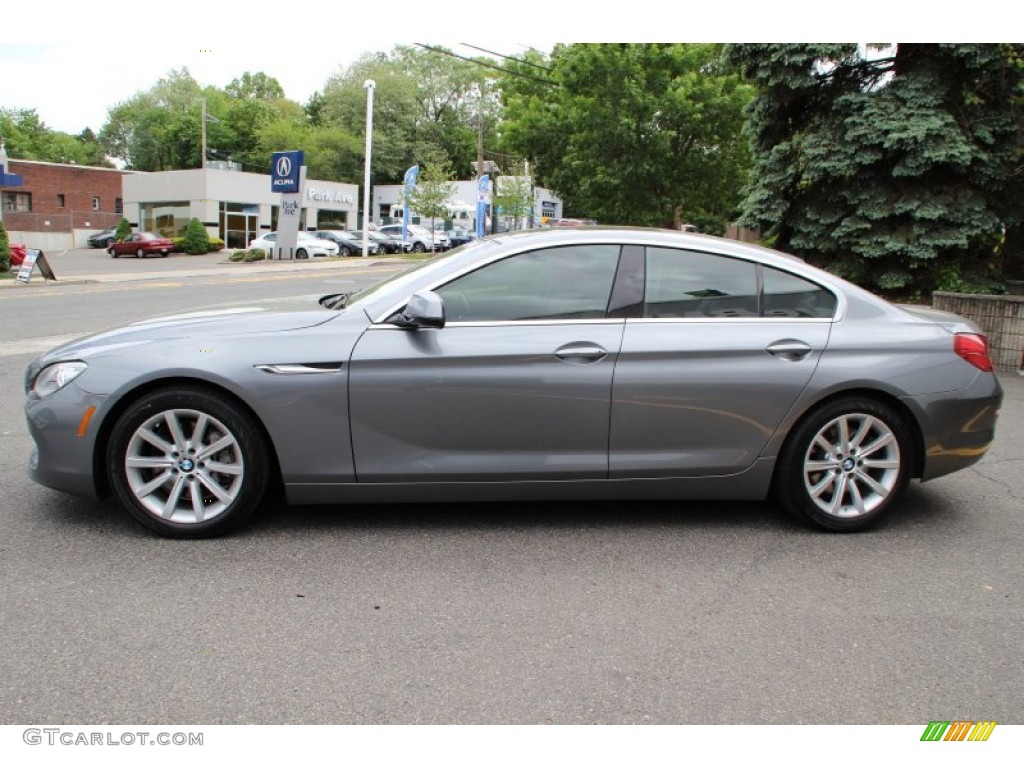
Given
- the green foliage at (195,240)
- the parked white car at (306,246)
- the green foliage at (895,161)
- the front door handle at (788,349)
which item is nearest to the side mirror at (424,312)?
the front door handle at (788,349)

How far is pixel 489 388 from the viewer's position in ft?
14.0

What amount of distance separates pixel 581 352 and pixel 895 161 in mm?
11003

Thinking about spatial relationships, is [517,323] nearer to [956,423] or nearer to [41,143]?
[956,423]

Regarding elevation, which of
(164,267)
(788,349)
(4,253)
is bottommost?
(164,267)

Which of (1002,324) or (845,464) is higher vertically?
(1002,324)

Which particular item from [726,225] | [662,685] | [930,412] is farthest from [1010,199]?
[726,225]

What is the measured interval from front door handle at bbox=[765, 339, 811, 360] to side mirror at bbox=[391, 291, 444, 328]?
167cm

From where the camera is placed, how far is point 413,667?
312cm

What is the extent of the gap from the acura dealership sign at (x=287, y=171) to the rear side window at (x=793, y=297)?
35.7 m

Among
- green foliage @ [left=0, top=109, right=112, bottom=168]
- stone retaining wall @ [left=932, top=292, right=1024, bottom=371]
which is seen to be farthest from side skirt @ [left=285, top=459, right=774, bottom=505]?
green foliage @ [left=0, top=109, right=112, bottom=168]

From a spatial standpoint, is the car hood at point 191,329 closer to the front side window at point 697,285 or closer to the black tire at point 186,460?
the black tire at point 186,460

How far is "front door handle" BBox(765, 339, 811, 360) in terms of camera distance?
176 inches

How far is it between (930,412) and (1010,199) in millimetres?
10337
